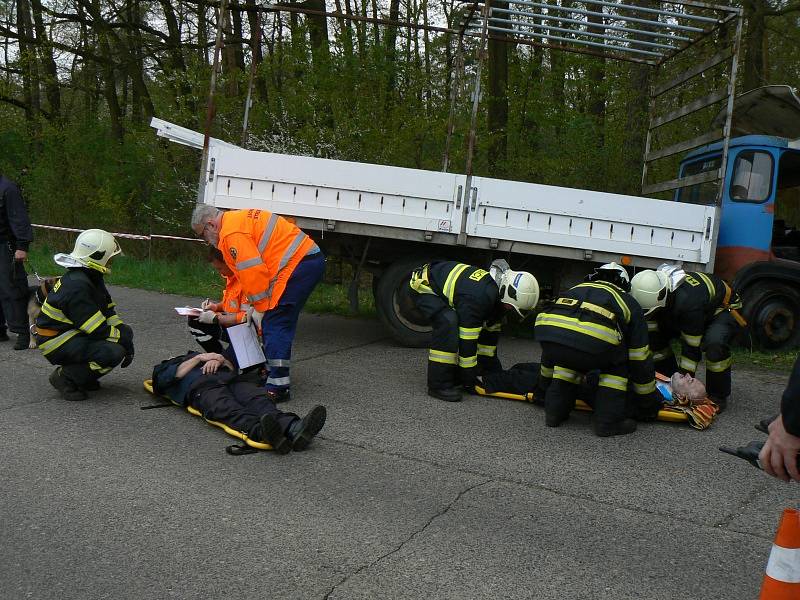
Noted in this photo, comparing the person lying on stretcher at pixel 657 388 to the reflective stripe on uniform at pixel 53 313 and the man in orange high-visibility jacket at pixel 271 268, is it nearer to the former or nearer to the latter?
the man in orange high-visibility jacket at pixel 271 268

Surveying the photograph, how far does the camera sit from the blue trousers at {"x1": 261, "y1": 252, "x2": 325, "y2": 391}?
5840 millimetres

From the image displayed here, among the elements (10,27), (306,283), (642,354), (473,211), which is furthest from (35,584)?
(10,27)

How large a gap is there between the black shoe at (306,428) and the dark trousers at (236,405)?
2.1 inches

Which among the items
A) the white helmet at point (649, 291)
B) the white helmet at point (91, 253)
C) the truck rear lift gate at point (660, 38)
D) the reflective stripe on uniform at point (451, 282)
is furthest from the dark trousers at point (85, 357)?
the truck rear lift gate at point (660, 38)

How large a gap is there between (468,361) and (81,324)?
2.88m

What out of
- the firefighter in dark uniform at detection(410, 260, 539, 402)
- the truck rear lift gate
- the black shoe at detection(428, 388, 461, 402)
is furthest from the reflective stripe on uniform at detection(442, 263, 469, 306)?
the truck rear lift gate

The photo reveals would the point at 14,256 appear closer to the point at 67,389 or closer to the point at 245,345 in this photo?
the point at 67,389

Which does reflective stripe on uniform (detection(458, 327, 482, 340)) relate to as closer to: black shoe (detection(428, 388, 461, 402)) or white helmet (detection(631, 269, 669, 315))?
black shoe (detection(428, 388, 461, 402))

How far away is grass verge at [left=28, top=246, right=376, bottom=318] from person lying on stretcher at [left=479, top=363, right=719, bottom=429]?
3.54m

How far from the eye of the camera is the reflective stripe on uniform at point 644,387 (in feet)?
18.0

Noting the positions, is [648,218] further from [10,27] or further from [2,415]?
[10,27]

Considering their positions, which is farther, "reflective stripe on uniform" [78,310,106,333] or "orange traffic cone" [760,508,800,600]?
"reflective stripe on uniform" [78,310,106,333]

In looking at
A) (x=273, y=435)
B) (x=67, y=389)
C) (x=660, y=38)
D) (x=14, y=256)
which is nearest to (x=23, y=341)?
(x=14, y=256)

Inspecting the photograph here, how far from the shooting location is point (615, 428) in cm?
539
